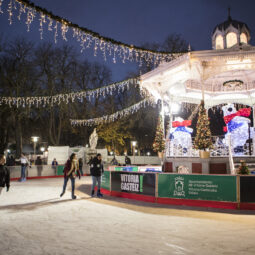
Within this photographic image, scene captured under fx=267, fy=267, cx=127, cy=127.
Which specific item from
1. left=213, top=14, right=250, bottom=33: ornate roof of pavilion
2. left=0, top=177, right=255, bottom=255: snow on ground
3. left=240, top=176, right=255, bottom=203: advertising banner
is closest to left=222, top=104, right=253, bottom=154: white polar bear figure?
left=213, top=14, right=250, bottom=33: ornate roof of pavilion

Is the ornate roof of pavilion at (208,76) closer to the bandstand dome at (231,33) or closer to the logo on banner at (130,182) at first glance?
the bandstand dome at (231,33)

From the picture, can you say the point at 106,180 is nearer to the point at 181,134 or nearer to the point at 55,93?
the point at 181,134

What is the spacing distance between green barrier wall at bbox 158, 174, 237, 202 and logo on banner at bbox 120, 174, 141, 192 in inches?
39.6

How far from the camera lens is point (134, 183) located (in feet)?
34.6

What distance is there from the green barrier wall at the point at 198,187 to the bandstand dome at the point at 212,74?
5.34 meters

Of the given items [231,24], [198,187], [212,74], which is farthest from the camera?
[231,24]

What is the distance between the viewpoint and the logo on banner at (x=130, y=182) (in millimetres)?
10430

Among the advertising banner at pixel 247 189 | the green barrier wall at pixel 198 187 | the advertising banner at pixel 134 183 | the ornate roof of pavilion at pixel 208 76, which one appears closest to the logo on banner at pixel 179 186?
the green barrier wall at pixel 198 187

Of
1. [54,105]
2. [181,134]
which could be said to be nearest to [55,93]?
[54,105]

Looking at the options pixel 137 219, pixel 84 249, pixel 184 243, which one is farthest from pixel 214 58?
pixel 84 249

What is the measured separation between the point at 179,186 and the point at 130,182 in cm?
213

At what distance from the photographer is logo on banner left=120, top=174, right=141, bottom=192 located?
10.4m

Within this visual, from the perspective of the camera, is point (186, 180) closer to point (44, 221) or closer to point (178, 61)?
point (44, 221)

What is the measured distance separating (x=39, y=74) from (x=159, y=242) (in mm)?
32481
